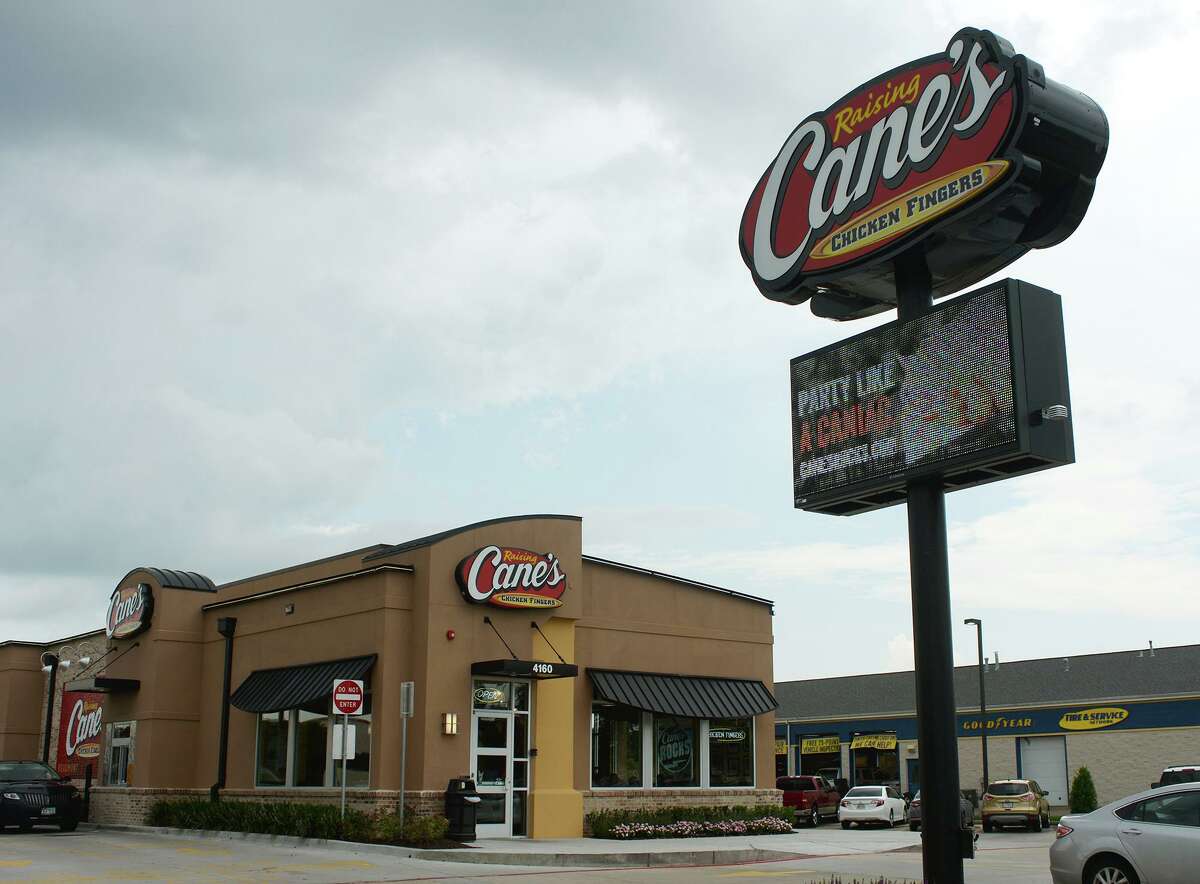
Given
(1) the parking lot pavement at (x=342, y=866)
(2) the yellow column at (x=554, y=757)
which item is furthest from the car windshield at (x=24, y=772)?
(2) the yellow column at (x=554, y=757)

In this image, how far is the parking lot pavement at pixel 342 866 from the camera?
→ 56.0 feet

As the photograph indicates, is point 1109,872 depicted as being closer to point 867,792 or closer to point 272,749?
point 272,749

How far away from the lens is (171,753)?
95.2 feet

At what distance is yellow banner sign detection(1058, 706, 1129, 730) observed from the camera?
4875 centimetres

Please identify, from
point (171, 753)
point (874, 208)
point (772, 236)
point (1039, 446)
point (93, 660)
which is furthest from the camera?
point (93, 660)

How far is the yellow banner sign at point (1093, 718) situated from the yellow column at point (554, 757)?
31135 mm

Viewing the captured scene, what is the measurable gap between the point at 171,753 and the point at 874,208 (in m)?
22.3

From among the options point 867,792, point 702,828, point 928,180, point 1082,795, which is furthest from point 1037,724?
point 928,180

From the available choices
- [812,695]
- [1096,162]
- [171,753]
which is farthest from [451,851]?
[812,695]

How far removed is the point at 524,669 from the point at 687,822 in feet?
18.2

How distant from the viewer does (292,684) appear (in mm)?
26078

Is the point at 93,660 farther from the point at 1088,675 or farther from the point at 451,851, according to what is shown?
the point at 1088,675

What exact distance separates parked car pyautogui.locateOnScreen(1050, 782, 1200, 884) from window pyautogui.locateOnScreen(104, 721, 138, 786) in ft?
72.8

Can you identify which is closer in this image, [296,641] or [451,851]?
Answer: [451,851]
